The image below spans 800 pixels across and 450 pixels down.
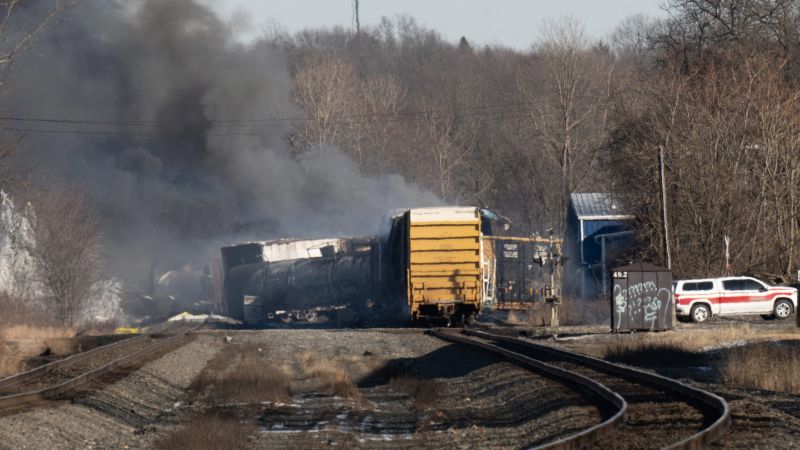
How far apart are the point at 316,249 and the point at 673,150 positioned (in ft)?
49.4

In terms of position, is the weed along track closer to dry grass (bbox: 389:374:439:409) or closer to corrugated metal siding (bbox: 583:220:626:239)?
dry grass (bbox: 389:374:439:409)

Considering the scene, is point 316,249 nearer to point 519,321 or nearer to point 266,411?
point 519,321

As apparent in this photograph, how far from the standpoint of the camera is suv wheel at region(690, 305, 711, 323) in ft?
116

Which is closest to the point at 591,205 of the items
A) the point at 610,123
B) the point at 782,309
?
the point at 610,123

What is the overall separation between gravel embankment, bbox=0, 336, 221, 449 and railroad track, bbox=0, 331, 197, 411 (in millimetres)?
477

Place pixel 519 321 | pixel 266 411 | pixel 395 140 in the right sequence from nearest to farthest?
pixel 266 411, pixel 519 321, pixel 395 140

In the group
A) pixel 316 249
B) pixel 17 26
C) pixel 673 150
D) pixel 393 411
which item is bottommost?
pixel 393 411

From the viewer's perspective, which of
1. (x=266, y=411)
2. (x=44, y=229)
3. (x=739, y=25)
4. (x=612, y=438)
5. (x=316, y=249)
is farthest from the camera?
(x=739, y=25)

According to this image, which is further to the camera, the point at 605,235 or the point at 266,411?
the point at 605,235

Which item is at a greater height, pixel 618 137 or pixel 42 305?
pixel 618 137

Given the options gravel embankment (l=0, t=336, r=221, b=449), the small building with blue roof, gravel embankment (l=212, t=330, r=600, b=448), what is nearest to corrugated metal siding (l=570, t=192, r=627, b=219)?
the small building with blue roof

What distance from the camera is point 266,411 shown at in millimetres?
15883

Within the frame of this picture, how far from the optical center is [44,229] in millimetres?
49781

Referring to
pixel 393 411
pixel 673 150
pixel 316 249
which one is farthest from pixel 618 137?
pixel 393 411
